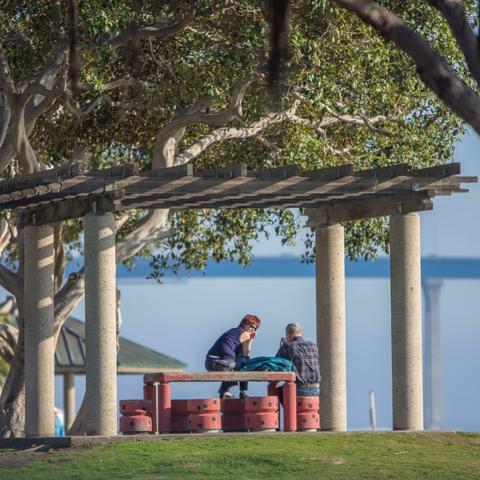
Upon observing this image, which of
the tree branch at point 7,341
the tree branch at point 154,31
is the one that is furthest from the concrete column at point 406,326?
the tree branch at point 7,341

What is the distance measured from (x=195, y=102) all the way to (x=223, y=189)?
5854 millimetres

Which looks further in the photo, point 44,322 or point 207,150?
point 207,150

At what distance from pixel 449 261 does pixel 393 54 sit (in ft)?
345

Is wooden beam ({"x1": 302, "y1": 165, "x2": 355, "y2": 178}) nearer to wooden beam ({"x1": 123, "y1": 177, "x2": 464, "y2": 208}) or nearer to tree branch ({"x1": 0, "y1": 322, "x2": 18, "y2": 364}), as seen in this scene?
wooden beam ({"x1": 123, "y1": 177, "x2": 464, "y2": 208})

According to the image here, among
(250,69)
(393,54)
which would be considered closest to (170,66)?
(250,69)

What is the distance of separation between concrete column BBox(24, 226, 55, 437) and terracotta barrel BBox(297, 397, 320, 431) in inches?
143

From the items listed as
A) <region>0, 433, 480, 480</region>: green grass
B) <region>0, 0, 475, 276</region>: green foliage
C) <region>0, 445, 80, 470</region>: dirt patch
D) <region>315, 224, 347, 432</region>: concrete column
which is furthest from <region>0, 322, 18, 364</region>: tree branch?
<region>0, 433, 480, 480</region>: green grass

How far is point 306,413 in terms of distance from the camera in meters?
21.5

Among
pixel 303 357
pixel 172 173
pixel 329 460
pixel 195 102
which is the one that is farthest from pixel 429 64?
Result: pixel 195 102

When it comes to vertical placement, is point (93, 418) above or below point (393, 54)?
below

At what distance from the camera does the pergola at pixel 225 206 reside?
67.6ft

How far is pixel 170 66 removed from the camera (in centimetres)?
2628

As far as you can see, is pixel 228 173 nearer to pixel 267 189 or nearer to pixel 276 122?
pixel 267 189

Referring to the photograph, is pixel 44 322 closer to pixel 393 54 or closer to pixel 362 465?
pixel 362 465
